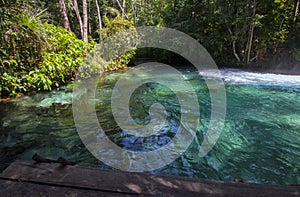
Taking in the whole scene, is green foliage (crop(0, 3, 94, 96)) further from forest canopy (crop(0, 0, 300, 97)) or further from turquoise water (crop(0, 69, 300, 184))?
turquoise water (crop(0, 69, 300, 184))

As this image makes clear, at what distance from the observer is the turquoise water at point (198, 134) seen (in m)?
2.77

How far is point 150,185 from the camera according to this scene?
1708 mm

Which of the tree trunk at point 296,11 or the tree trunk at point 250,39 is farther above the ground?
the tree trunk at point 296,11

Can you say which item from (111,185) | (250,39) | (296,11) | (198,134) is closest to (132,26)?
(250,39)

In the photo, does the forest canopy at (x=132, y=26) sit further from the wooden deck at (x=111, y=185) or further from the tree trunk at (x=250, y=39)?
the wooden deck at (x=111, y=185)

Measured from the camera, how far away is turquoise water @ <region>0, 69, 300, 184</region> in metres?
2.77

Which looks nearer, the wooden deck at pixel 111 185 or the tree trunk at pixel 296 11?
the wooden deck at pixel 111 185

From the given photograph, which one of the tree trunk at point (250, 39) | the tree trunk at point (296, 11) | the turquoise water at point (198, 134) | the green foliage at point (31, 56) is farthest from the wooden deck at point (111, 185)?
the tree trunk at point (296, 11)

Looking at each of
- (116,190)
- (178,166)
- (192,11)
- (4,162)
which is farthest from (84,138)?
(192,11)

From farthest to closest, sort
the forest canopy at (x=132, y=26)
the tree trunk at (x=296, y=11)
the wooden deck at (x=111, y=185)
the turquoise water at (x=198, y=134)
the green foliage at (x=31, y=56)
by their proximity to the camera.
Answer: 1. the tree trunk at (x=296, y=11)
2. the forest canopy at (x=132, y=26)
3. the green foliage at (x=31, y=56)
4. the turquoise water at (x=198, y=134)
5. the wooden deck at (x=111, y=185)

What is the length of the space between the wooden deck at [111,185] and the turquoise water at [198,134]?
0.92 meters

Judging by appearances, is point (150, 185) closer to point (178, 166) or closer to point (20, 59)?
point (178, 166)

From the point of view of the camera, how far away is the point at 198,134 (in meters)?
3.74

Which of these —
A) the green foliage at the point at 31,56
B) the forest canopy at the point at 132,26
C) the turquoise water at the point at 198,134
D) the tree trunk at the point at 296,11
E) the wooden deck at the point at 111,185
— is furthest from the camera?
the tree trunk at the point at 296,11
